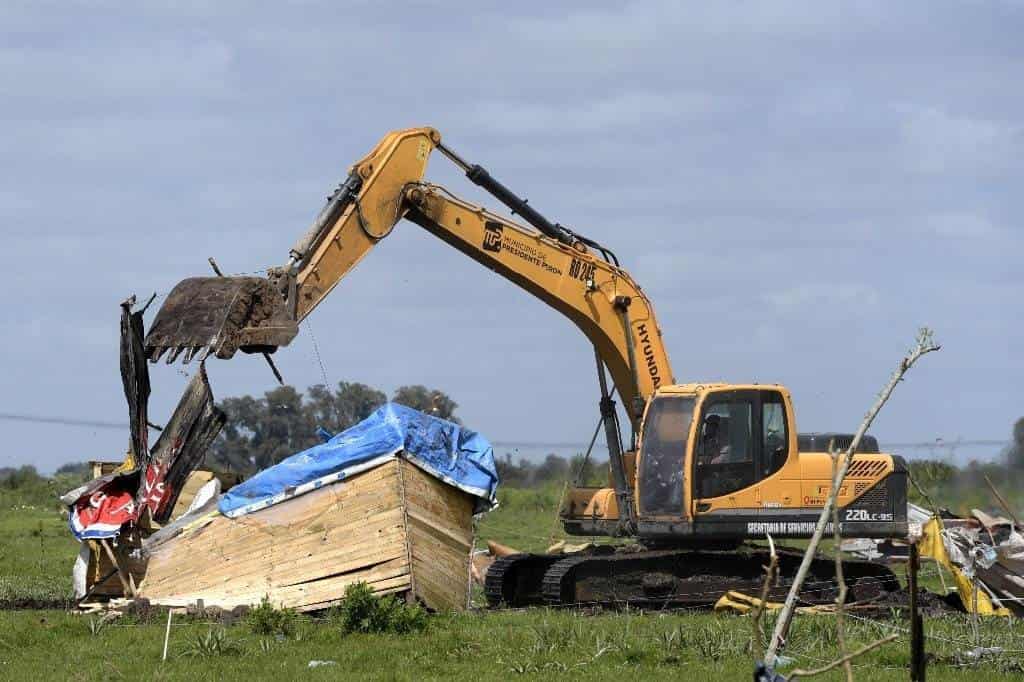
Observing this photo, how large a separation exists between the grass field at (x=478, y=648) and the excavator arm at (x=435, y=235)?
361 centimetres

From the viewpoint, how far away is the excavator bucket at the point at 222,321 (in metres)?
19.4

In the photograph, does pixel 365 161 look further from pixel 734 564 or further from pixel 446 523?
pixel 734 564

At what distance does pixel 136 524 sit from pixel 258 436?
3646 cm

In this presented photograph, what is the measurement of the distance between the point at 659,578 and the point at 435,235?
5.76 meters

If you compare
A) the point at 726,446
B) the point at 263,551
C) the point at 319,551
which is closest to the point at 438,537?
the point at 319,551

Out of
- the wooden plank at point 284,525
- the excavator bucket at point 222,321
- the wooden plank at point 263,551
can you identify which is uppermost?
the excavator bucket at point 222,321

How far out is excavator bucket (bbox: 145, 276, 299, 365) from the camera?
19391 mm

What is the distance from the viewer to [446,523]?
19.8 meters

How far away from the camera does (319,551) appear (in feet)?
61.8

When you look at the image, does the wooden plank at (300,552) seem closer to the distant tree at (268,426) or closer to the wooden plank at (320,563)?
the wooden plank at (320,563)

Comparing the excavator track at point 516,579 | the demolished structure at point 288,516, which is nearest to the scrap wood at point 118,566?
the demolished structure at point 288,516

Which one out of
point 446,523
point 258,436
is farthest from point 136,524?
point 258,436

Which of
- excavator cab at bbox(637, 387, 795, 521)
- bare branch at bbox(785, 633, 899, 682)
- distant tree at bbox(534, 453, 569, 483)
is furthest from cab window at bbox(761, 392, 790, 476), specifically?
distant tree at bbox(534, 453, 569, 483)

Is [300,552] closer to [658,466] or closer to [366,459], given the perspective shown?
[366,459]
